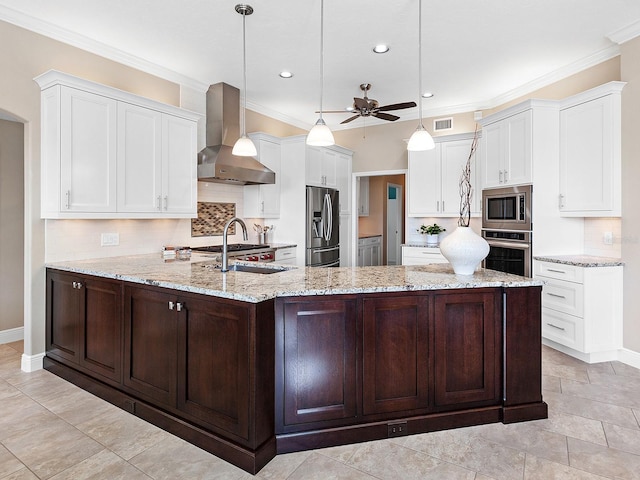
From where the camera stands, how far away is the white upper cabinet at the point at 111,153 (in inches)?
124

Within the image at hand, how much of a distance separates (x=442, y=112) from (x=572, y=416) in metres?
4.48

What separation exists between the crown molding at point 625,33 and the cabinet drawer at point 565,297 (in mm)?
2289

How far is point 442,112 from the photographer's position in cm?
573

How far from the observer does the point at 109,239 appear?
12.4ft

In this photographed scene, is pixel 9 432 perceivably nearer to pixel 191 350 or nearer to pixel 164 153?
pixel 191 350

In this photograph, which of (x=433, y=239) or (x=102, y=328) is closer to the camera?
(x=102, y=328)

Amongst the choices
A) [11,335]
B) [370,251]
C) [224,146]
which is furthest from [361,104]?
[11,335]

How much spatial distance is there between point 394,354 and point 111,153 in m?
3.02

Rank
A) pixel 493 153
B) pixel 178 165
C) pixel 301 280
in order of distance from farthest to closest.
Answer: pixel 493 153, pixel 178 165, pixel 301 280

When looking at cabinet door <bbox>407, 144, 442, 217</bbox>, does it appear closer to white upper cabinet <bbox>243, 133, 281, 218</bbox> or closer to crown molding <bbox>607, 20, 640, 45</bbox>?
white upper cabinet <bbox>243, 133, 281, 218</bbox>

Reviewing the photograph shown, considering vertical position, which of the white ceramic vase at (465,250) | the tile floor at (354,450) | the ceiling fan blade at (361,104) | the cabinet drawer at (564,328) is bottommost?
the tile floor at (354,450)

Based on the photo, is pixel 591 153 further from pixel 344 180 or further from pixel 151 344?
pixel 151 344

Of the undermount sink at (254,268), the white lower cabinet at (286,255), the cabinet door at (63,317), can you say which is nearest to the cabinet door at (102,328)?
the cabinet door at (63,317)

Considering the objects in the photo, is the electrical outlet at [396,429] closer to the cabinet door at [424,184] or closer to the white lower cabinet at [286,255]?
the white lower cabinet at [286,255]
